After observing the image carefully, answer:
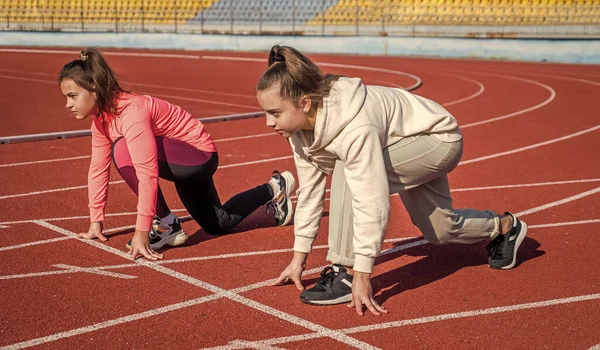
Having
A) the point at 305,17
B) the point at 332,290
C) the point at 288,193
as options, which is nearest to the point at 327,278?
the point at 332,290

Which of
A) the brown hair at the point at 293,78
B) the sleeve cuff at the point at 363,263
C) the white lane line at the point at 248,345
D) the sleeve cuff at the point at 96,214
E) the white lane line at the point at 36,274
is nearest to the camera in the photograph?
the white lane line at the point at 248,345

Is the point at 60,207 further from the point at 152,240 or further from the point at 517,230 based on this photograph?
the point at 517,230

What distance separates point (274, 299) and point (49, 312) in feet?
3.60

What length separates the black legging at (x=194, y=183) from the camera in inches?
207

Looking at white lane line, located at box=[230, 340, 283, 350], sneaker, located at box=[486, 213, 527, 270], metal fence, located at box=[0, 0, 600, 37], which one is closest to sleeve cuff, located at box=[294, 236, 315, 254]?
white lane line, located at box=[230, 340, 283, 350]

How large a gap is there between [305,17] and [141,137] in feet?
78.2

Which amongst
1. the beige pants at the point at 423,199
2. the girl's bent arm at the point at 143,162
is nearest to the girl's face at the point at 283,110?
the beige pants at the point at 423,199

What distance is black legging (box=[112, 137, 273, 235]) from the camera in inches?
207

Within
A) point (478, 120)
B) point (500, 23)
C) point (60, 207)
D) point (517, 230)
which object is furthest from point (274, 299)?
point (500, 23)

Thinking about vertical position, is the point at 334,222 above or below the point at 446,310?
above

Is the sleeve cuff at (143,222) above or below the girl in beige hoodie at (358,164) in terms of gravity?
below

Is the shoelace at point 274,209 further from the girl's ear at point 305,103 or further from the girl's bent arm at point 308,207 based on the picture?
the girl's ear at point 305,103

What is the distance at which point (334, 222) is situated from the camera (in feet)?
13.7

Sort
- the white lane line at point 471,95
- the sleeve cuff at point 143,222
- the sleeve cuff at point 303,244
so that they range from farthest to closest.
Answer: the white lane line at point 471,95 → the sleeve cuff at point 143,222 → the sleeve cuff at point 303,244
